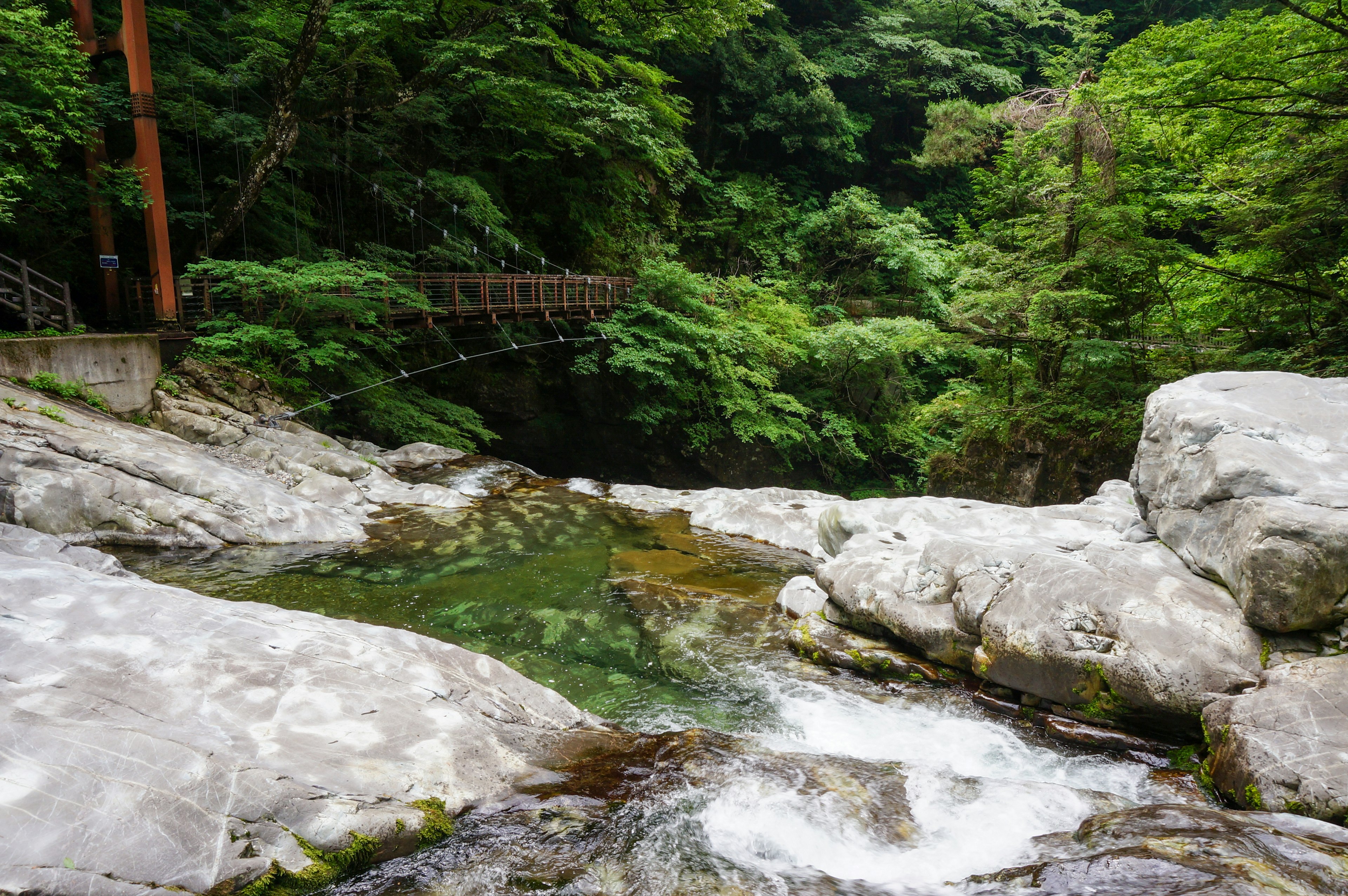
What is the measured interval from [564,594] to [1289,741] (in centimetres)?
514

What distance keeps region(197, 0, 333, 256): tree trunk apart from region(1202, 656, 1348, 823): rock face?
12405mm

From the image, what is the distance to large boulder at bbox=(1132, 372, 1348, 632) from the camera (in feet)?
11.3

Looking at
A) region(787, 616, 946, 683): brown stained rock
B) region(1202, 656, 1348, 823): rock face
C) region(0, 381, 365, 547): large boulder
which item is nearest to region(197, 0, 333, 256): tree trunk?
region(0, 381, 365, 547): large boulder

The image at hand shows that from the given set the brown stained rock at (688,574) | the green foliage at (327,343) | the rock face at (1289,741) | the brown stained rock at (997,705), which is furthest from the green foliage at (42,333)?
the rock face at (1289,741)

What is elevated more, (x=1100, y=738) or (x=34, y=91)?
(x=34, y=91)

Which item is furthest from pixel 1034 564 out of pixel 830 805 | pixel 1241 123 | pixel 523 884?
pixel 1241 123

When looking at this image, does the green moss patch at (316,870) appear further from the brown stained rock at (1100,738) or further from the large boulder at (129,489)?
the large boulder at (129,489)

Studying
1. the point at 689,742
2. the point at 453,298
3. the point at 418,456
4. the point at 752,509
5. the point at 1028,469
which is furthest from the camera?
the point at 453,298

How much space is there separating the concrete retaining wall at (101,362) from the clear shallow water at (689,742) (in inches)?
130

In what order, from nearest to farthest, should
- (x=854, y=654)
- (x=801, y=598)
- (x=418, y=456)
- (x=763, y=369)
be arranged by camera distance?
(x=854, y=654)
(x=801, y=598)
(x=418, y=456)
(x=763, y=369)

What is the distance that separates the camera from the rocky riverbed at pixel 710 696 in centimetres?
235

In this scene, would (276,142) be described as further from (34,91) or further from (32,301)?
(32,301)

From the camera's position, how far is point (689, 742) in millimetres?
3641

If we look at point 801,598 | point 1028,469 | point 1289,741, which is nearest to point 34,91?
point 801,598
